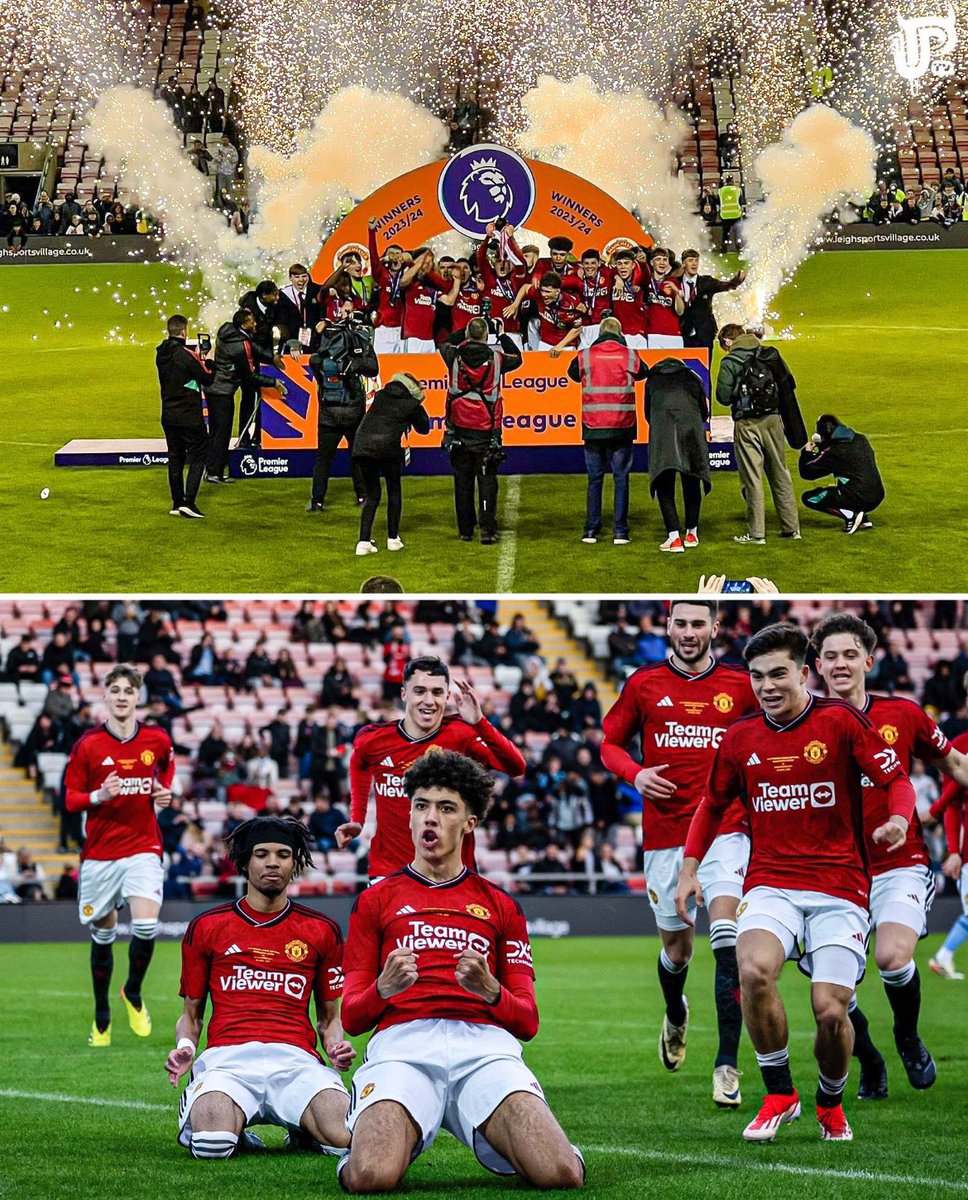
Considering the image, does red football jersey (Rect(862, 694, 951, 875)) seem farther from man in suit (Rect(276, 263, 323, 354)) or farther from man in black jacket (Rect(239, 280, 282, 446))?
man in suit (Rect(276, 263, 323, 354))

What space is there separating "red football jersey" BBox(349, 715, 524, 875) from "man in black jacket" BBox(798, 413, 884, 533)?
8174 millimetres

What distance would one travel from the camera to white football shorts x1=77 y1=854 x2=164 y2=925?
978 centimetres

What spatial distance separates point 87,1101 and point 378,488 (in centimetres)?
768

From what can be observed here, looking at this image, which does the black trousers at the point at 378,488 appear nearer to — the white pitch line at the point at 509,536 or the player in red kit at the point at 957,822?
the white pitch line at the point at 509,536

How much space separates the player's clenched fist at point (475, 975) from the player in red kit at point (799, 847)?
3.94ft

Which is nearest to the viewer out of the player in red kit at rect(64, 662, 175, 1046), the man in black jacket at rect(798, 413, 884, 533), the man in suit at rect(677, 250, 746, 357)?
the player in red kit at rect(64, 662, 175, 1046)

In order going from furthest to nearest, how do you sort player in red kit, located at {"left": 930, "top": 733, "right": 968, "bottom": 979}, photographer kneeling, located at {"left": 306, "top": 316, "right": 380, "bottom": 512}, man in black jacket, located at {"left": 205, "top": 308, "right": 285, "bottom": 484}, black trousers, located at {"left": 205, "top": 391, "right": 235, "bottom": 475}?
black trousers, located at {"left": 205, "top": 391, "right": 235, "bottom": 475} → man in black jacket, located at {"left": 205, "top": 308, "right": 285, "bottom": 484} → photographer kneeling, located at {"left": 306, "top": 316, "right": 380, "bottom": 512} → player in red kit, located at {"left": 930, "top": 733, "right": 968, "bottom": 979}

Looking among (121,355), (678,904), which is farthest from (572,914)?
(121,355)

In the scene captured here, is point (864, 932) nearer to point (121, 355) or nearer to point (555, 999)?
point (555, 999)

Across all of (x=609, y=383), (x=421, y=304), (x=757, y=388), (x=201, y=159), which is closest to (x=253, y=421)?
(x=421, y=304)

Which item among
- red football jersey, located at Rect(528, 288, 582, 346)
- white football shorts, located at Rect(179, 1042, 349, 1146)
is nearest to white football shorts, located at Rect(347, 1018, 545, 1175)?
white football shorts, located at Rect(179, 1042, 349, 1146)

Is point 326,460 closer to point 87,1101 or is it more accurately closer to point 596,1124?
point 87,1101

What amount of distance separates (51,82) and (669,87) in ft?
55.7

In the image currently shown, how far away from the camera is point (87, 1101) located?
784 cm
